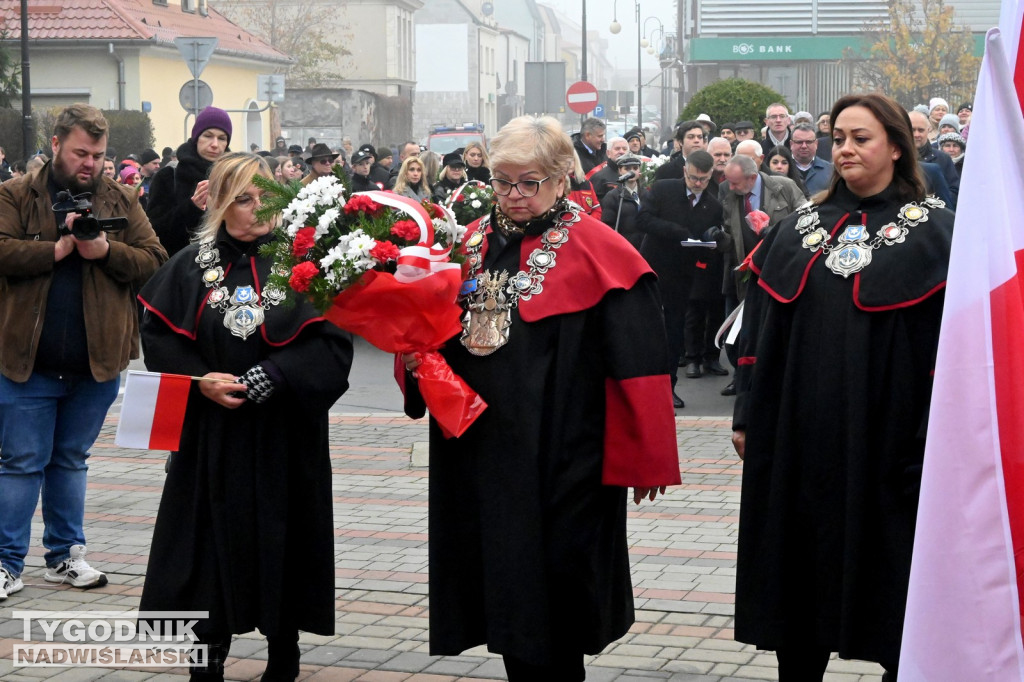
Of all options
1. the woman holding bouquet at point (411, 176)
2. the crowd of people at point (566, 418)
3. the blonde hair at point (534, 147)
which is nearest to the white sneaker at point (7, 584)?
the crowd of people at point (566, 418)

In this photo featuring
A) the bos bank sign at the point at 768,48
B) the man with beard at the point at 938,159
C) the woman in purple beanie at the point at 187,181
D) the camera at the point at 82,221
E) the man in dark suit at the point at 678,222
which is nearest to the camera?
the camera at the point at 82,221

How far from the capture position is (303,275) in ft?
14.4

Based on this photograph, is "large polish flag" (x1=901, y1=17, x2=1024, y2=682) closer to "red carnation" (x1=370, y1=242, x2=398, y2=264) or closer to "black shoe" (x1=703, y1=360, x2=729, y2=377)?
"red carnation" (x1=370, y1=242, x2=398, y2=264)

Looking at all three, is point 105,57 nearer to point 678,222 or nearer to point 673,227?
point 678,222

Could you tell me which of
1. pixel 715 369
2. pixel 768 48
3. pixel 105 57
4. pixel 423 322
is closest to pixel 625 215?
pixel 715 369

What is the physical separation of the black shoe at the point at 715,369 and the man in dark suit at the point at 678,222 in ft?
4.24

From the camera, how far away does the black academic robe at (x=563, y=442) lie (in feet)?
14.7

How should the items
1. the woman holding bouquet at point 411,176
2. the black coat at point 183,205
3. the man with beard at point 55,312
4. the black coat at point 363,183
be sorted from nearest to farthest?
the man with beard at point 55,312 < the black coat at point 183,205 < the woman holding bouquet at point 411,176 < the black coat at point 363,183

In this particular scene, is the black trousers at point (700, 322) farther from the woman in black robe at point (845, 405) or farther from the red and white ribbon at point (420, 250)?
the red and white ribbon at point (420, 250)

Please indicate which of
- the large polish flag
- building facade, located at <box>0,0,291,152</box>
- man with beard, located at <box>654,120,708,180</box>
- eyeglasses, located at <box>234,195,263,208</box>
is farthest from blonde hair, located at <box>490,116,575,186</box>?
building facade, located at <box>0,0,291,152</box>

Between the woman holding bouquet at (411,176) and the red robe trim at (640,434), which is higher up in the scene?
the woman holding bouquet at (411,176)

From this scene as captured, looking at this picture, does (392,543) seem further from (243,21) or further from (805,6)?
(243,21)

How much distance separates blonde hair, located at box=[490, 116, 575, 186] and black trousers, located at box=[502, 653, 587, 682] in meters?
1.58

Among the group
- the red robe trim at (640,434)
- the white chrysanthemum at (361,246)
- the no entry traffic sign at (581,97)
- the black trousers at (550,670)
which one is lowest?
the black trousers at (550,670)
